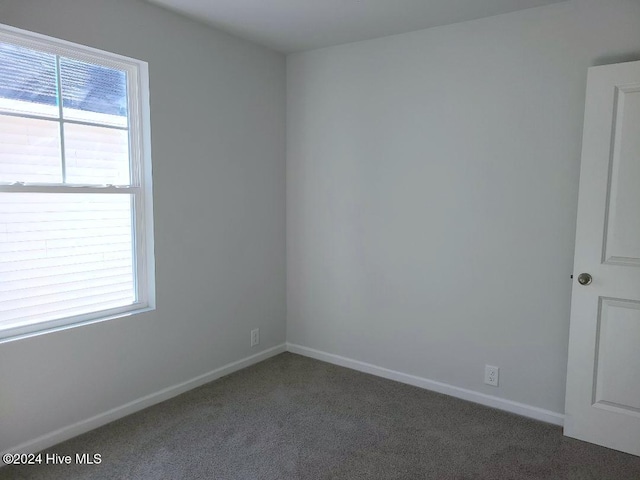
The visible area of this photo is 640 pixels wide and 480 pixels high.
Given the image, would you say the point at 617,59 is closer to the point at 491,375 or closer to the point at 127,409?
the point at 491,375

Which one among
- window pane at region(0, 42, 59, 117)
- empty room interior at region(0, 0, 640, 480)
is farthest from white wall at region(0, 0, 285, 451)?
window pane at region(0, 42, 59, 117)

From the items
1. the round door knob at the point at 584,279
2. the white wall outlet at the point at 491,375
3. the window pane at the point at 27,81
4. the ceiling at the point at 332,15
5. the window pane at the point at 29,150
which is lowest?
the white wall outlet at the point at 491,375

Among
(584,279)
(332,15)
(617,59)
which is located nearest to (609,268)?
(584,279)

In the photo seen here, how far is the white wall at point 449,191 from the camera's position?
2.59 metres

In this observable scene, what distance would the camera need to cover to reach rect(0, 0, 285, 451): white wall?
2.35m

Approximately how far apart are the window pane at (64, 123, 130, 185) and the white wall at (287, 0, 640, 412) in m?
1.41

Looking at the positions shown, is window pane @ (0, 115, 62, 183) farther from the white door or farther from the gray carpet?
the white door

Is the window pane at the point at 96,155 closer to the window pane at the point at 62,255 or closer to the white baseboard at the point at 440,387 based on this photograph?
the window pane at the point at 62,255

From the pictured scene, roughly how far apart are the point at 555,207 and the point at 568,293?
0.50 metres

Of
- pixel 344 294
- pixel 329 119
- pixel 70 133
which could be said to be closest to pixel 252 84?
pixel 329 119

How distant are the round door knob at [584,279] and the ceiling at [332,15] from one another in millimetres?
1524

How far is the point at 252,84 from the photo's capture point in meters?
3.40

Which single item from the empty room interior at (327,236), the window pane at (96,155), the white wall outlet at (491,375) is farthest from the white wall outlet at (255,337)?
the white wall outlet at (491,375)

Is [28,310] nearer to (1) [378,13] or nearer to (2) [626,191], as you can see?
(1) [378,13]
